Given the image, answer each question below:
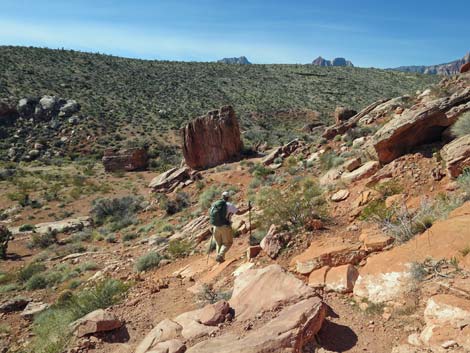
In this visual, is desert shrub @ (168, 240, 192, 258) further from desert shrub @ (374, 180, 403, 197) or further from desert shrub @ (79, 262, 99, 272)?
desert shrub @ (374, 180, 403, 197)

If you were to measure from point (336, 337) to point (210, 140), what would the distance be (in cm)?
2062

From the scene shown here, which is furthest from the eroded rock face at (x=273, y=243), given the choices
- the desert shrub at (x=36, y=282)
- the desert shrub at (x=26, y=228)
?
the desert shrub at (x=26, y=228)

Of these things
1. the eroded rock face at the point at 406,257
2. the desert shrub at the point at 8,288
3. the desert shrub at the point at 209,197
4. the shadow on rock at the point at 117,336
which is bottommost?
the desert shrub at the point at 8,288

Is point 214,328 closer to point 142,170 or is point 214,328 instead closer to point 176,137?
point 142,170

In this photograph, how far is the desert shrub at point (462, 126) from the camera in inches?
317

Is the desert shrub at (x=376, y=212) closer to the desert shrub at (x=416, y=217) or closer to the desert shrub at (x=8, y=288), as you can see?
the desert shrub at (x=416, y=217)

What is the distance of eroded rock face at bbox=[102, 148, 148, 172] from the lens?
31.7 m

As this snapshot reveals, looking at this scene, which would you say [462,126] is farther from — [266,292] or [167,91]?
[167,91]

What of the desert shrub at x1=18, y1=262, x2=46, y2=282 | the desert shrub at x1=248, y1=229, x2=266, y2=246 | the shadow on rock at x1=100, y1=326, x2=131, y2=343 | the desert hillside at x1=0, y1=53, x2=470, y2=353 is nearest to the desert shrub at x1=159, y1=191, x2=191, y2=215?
the desert hillside at x1=0, y1=53, x2=470, y2=353

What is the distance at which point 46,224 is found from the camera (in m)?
20.1

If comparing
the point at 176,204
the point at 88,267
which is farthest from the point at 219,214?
the point at 176,204

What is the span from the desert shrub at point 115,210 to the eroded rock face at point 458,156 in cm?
1499

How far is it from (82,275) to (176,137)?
29315 millimetres

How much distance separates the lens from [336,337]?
4.48 metres
